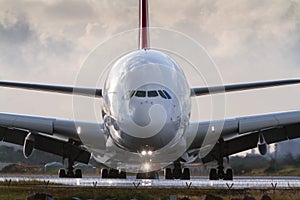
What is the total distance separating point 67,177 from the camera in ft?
98.9

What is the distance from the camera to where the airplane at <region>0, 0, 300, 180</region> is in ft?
71.2

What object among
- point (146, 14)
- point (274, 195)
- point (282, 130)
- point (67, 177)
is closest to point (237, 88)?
point (282, 130)

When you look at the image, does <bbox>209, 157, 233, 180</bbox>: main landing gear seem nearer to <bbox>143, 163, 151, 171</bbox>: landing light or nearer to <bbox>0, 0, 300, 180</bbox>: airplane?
<bbox>0, 0, 300, 180</bbox>: airplane

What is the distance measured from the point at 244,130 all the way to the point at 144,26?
10.1 metres

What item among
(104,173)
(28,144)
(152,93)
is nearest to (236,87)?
(152,93)

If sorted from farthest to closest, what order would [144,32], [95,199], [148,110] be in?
[144,32], [148,110], [95,199]

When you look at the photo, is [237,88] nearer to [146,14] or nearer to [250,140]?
[250,140]

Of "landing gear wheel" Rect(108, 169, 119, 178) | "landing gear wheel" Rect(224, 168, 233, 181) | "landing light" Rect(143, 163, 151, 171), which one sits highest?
"landing gear wheel" Rect(108, 169, 119, 178)

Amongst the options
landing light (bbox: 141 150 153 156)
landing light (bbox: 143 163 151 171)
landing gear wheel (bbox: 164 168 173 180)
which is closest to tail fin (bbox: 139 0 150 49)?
landing gear wheel (bbox: 164 168 173 180)

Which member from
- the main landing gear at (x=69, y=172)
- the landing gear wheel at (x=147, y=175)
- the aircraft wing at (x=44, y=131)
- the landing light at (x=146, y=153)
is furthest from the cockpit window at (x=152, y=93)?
the main landing gear at (x=69, y=172)

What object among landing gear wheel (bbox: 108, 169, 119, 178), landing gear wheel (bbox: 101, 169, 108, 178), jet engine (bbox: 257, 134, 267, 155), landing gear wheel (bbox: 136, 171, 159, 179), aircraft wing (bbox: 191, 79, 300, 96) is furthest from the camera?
landing gear wheel (bbox: 101, 169, 108, 178)

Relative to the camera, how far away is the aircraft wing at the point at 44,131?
27.3 m

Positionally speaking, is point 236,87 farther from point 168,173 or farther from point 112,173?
point 112,173

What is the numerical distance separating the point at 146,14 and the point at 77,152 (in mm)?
10148
